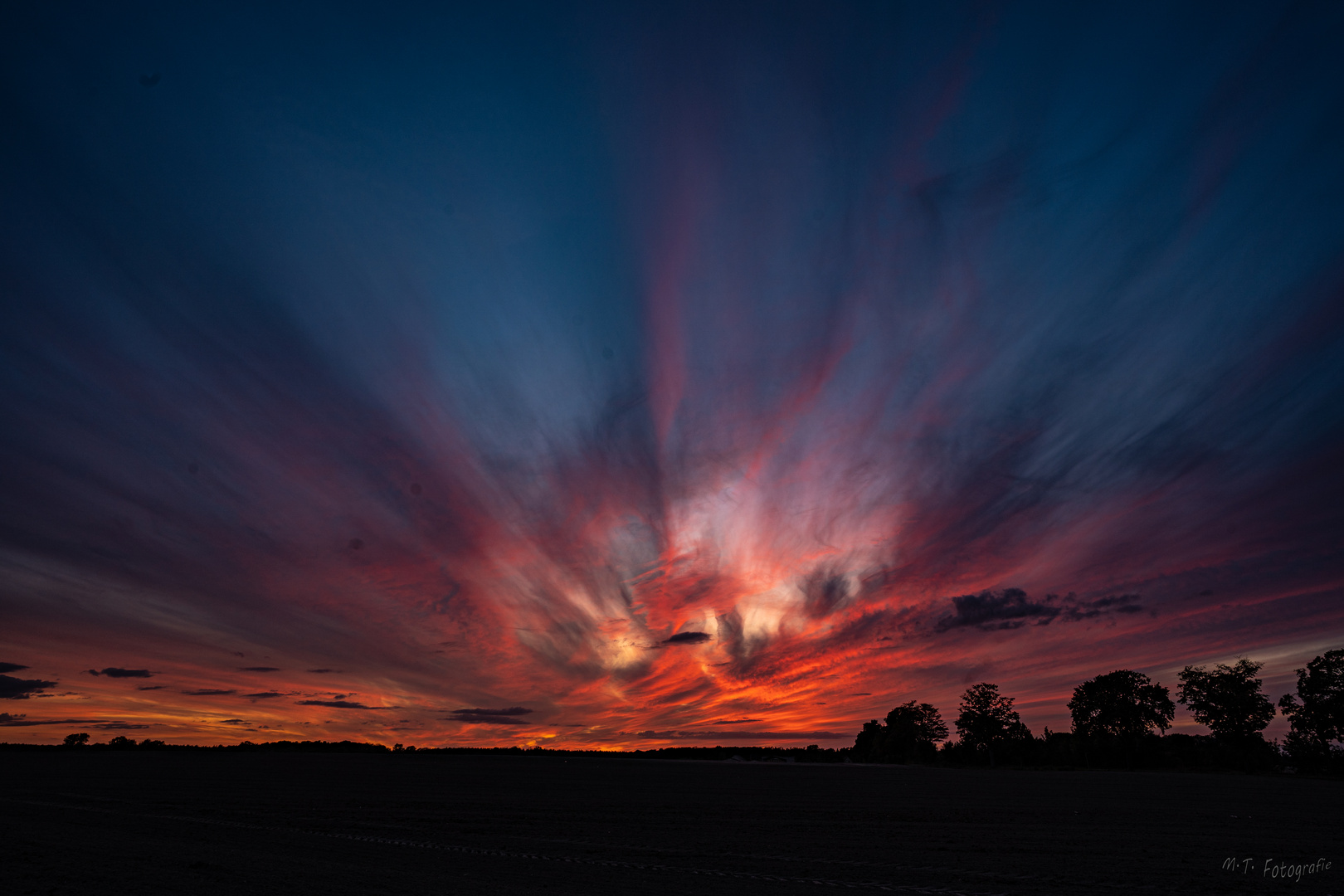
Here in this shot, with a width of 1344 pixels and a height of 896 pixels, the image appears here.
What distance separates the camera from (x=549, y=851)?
27.7 metres

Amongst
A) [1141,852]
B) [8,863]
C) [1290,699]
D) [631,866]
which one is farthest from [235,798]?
[1290,699]

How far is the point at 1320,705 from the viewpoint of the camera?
99.8 m

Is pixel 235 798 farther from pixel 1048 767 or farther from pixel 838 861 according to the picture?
pixel 1048 767

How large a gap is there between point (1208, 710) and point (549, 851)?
143621mm

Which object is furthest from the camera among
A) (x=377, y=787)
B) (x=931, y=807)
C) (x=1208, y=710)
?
(x=1208, y=710)

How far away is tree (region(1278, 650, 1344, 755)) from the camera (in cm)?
9806

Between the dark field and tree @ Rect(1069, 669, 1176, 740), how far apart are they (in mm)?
93149
